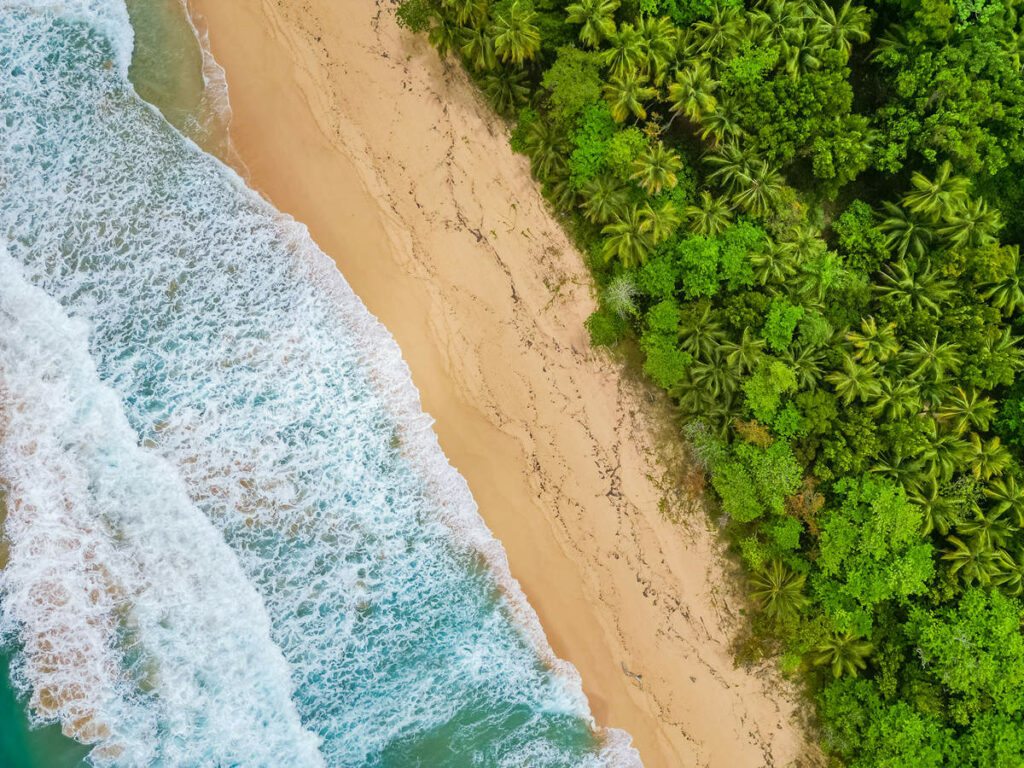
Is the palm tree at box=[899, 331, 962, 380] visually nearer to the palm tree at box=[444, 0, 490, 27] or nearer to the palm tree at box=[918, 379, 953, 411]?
the palm tree at box=[918, 379, 953, 411]

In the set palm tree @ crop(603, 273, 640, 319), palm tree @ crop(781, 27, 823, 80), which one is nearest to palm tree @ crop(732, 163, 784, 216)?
palm tree @ crop(781, 27, 823, 80)

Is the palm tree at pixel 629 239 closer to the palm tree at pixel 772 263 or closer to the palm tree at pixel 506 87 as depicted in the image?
the palm tree at pixel 772 263

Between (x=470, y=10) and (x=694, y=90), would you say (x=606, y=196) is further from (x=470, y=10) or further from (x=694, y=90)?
(x=470, y=10)

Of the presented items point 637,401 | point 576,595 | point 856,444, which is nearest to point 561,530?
point 576,595

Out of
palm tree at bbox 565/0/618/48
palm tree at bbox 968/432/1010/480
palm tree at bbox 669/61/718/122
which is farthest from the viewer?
palm tree at bbox 968/432/1010/480

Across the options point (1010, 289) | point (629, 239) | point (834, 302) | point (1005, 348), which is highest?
point (1010, 289)

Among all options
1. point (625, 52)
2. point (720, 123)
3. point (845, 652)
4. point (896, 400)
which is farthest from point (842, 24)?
point (845, 652)

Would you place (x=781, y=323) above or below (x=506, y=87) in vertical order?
above

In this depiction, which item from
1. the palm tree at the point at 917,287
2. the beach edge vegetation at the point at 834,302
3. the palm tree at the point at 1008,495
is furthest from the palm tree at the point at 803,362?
the palm tree at the point at 1008,495
